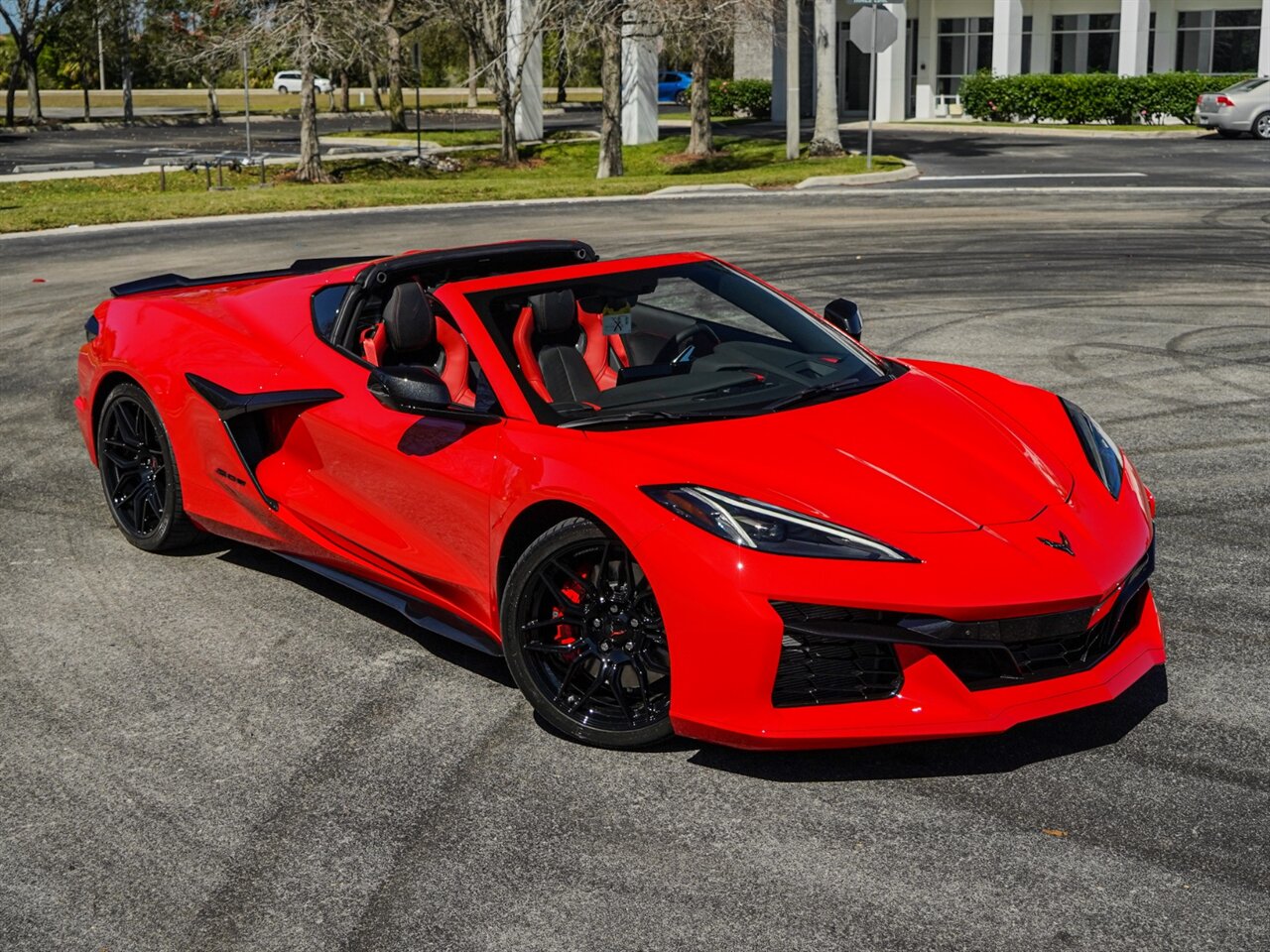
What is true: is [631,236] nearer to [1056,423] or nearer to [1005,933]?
[1056,423]

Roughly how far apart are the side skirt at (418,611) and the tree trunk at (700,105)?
32842mm

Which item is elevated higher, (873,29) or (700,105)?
(873,29)

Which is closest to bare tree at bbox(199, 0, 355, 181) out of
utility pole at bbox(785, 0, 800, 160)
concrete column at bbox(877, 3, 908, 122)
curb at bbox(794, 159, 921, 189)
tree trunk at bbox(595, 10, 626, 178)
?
tree trunk at bbox(595, 10, 626, 178)

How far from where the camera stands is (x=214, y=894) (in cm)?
412

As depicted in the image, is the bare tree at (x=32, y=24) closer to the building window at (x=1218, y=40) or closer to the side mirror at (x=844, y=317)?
the building window at (x=1218, y=40)

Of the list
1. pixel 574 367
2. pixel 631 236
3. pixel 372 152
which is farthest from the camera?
pixel 372 152

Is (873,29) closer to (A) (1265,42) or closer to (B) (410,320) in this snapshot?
(A) (1265,42)

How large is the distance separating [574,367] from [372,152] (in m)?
36.4

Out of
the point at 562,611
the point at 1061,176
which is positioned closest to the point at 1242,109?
the point at 1061,176

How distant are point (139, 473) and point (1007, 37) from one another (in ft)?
159

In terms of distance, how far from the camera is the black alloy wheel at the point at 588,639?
475cm

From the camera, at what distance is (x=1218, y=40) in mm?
49531

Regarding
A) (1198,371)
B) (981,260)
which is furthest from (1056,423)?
(981,260)

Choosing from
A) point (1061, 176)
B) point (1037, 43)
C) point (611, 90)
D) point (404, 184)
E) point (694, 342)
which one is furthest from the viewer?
point (1037, 43)
